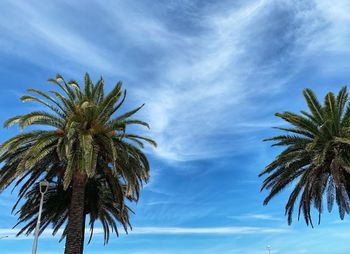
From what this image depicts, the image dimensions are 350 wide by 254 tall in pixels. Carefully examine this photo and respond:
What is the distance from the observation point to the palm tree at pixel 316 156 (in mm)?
23828

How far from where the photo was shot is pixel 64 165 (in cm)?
2428

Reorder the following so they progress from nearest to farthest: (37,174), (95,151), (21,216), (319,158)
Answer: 1. (95,151)
2. (319,158)
3. (37,174)
4. (21,216)

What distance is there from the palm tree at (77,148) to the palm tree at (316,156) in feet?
28.8

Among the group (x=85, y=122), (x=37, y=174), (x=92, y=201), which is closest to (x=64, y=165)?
(x=37, y=174)

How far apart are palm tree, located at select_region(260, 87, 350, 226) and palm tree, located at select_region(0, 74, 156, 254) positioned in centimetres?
877

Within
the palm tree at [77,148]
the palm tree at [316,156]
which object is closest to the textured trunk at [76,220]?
the palm tree at [77,148]

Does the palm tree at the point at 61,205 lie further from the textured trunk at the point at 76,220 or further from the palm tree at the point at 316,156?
the palm tree at the point at 316,156

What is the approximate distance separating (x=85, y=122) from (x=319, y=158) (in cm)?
1362

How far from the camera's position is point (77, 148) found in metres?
21.9

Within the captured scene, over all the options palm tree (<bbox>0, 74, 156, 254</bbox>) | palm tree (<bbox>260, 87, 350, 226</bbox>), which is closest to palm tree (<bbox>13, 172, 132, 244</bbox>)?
palm tree (<bbox>0, 74, 156, 254</bbox>)

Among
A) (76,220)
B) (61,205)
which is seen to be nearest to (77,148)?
(76,220)

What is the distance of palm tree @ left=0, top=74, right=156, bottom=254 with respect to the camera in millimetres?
20969

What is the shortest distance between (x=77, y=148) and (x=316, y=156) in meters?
13.9

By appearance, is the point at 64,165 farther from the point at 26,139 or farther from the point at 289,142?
the point at 289,142
